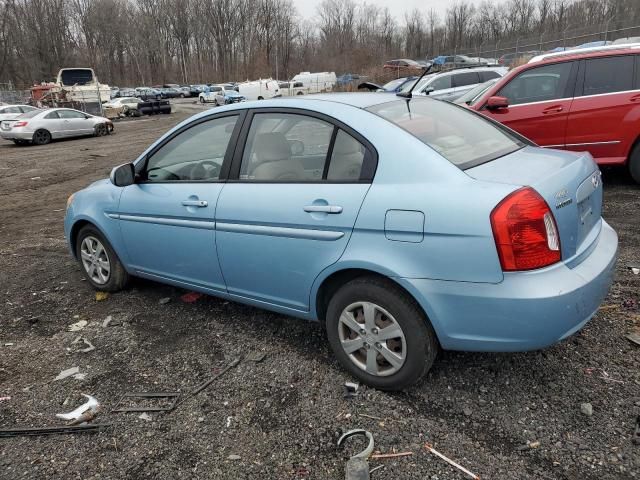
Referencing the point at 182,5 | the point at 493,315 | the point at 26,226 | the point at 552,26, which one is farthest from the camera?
the point at 182,5

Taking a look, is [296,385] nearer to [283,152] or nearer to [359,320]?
[359,320]

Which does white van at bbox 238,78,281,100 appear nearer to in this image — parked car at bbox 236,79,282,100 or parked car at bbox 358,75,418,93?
parked car at bbox 236,79,282,100

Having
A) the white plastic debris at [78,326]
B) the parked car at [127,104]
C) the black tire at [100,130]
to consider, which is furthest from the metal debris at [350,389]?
the parked car at [127,104]

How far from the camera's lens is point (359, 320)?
2938mm

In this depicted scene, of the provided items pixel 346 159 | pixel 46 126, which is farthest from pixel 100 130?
pixel 346 159

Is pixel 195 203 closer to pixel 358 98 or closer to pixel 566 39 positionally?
pixel 358 98

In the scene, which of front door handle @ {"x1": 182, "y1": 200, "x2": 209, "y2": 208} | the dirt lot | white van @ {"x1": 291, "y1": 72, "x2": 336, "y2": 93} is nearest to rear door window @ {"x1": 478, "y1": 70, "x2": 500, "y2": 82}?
the dirt lot

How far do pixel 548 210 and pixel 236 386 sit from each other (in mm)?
2056

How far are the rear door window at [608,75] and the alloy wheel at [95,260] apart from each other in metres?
6.08

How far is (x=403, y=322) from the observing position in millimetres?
A: 2713

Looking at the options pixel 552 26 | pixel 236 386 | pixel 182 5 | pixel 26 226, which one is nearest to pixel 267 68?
pixel 182 5

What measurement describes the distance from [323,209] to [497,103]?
15.8ft

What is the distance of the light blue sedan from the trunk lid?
0.01m

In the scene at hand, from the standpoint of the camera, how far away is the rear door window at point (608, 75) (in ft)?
20.9
